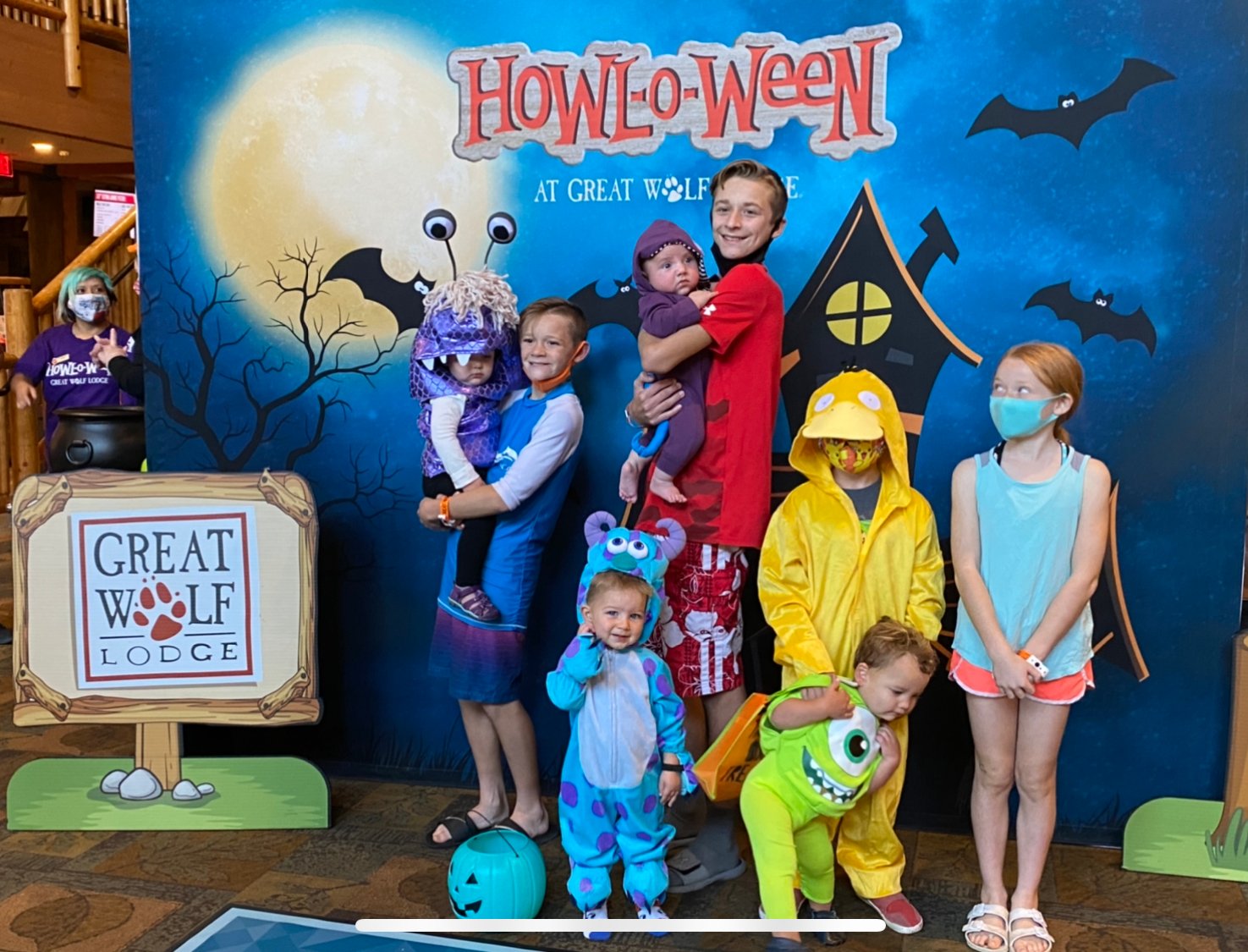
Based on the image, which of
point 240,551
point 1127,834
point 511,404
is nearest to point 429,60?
point 511,404

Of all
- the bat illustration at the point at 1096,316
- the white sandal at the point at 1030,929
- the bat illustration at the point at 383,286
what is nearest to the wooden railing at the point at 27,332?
the bat illustration at the point at 383,286

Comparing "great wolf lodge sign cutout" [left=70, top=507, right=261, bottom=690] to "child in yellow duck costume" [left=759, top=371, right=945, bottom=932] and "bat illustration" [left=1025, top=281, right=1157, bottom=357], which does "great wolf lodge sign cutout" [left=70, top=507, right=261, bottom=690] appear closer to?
"child in yellow duck costume" [left=759, top=371, right=945, bottom=932]

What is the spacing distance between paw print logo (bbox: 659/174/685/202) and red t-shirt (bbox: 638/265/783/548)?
19.4 inches

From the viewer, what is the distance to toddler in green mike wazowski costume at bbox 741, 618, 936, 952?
2588 millimetres

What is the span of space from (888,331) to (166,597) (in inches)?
84.1

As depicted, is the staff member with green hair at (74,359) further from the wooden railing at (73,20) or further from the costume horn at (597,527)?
the wooden railing at (73,20)

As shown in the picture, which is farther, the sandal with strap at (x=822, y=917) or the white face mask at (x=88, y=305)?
the white face mask at (x=88, y=305)

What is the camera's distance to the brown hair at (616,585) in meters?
2.68

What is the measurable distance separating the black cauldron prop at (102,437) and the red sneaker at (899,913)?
2.66 m

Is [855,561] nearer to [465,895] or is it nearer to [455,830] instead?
[465,895]

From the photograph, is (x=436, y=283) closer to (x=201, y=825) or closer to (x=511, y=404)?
(x=511, y=404)

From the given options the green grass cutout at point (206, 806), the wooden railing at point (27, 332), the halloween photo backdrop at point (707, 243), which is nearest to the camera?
the halloween photo backdrop at point (707, 243)

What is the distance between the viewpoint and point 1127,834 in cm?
307

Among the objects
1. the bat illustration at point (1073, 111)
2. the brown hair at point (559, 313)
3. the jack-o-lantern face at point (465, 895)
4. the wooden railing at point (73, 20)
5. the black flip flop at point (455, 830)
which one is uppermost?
the wooden railing at point (73, 20)
